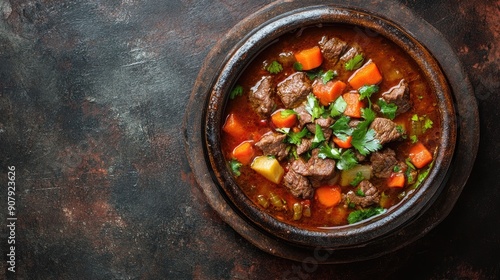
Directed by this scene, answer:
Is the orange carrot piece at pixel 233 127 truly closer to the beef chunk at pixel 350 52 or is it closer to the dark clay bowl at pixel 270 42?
the dark clay bowl at pixel 270 42

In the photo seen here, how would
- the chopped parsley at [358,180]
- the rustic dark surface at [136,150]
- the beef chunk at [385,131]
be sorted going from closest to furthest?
the beef chunk at [385,131] → the chopped parsley at [358,180] → the rustic dark surface at [136,150]

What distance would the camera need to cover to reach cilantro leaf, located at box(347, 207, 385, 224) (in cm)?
371

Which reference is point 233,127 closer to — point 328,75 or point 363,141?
point 328,75

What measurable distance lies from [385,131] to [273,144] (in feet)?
2.14

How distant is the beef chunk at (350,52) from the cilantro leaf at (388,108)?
0.30 m

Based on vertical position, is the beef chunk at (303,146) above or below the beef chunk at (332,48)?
below

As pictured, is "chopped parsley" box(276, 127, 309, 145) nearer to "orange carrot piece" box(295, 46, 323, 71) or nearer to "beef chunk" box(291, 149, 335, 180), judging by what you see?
"beef chunk" box(291, 149, 335, 180)

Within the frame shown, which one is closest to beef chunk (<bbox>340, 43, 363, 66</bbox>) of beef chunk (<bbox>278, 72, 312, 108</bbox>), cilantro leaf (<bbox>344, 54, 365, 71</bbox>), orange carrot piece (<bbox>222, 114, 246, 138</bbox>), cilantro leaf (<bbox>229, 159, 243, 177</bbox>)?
cilantro leaf (<bbox>344, 54, 365, 71</bbox>)

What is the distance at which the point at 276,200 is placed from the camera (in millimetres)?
3734

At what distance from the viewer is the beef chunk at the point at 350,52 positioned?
11.9 ft

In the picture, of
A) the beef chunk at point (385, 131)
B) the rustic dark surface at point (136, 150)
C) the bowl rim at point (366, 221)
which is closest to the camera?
the bowl rim at point (366, 221)

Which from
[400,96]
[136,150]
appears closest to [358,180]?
[400,96]

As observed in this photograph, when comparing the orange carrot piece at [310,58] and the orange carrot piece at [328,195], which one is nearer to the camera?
the orange carrot piece at [310,58]

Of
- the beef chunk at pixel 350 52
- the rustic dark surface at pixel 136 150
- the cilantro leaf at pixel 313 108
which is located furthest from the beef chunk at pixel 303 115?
the rustic dark surface at pixel 136 150
